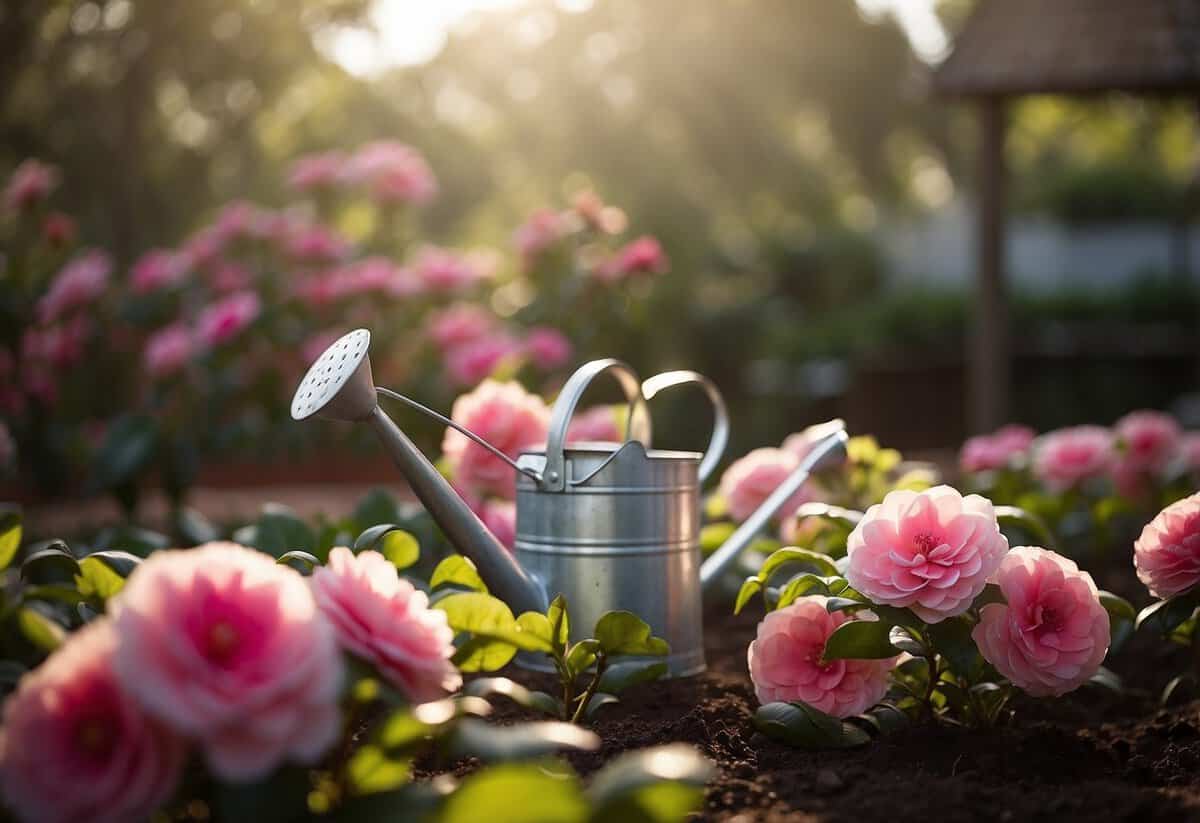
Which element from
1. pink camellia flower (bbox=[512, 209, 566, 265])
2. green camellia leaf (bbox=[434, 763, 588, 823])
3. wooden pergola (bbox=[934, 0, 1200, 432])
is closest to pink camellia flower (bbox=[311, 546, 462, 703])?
green camellia leaf (bbox=[434, 763, 588, 823])

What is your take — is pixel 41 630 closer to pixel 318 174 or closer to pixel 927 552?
pixel 927 552

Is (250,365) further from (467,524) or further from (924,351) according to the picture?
(924,351)

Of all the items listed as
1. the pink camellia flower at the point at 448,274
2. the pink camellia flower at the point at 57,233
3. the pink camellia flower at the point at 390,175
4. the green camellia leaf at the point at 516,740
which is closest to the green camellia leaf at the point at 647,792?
the green camellia leaf at the point at 516,740

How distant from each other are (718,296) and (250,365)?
222 inches

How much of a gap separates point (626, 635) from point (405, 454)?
0.37 m

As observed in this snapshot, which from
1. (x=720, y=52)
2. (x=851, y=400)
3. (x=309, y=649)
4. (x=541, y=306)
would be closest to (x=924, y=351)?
(x=851, y=400)

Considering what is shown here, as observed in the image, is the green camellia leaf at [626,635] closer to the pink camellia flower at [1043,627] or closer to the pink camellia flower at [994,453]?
the pink camellia flower at [1043,627]

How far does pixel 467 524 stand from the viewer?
1568mm

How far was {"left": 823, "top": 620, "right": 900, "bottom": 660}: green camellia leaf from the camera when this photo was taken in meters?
1.36

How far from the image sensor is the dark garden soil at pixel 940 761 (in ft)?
3.90

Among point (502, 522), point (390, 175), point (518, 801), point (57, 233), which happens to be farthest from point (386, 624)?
point (390, 175)

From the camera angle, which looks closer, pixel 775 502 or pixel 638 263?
pixel 775 502

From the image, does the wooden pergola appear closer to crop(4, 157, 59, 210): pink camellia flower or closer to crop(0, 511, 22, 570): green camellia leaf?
crop(4, 157, 59, 210): pink camellia flower

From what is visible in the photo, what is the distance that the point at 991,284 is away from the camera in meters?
5.21
